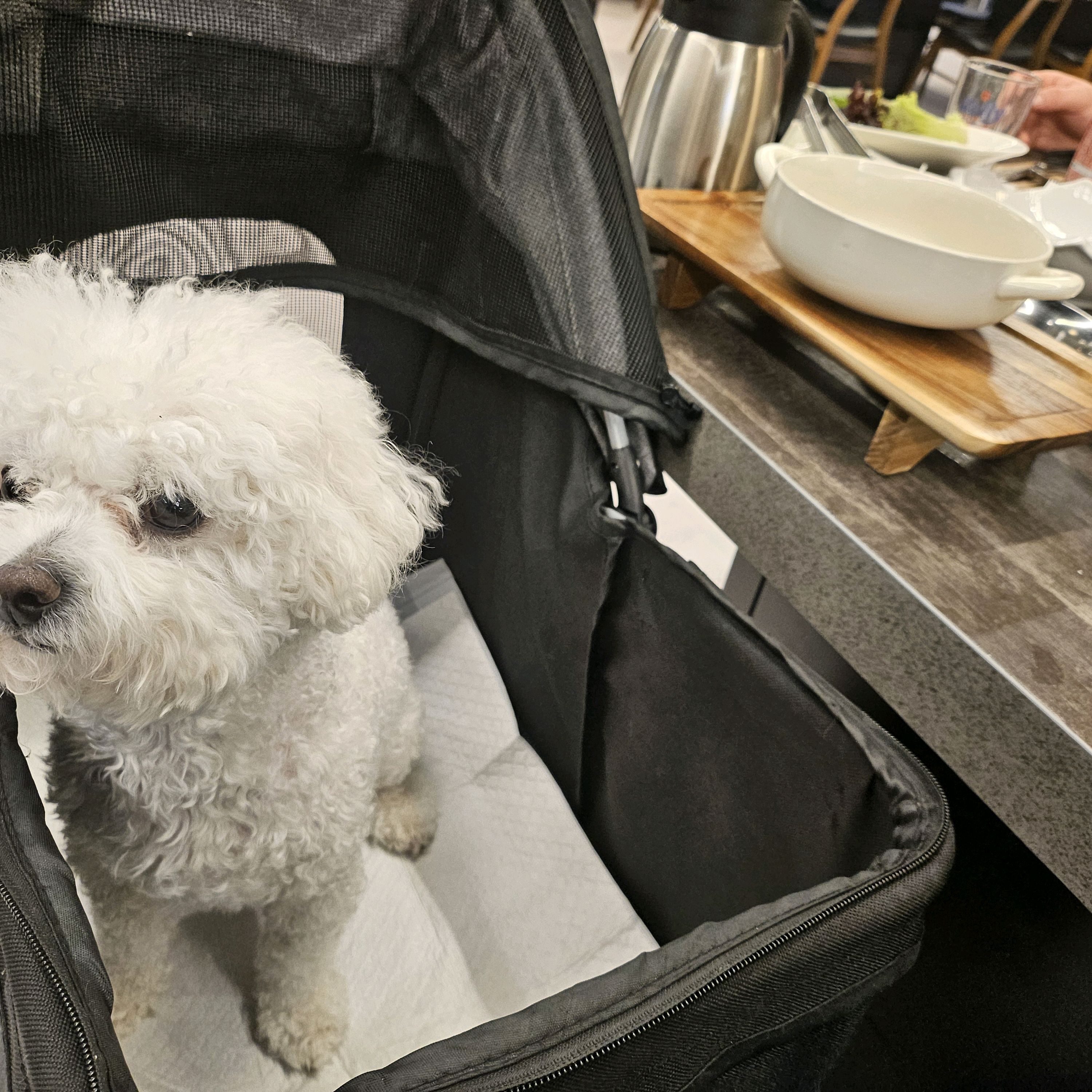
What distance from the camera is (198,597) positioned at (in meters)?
0.58

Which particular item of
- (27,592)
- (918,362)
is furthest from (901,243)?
(27,592)

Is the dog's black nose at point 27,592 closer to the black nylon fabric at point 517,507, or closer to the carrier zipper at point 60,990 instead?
the carrier zipper at point 60,990

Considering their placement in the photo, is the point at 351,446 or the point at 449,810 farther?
the point at 449,810

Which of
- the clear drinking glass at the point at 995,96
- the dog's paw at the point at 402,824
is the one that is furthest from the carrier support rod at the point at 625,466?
the clear drinking glass at the point at 995,96

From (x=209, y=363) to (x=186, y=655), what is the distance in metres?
0.20

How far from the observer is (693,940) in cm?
50

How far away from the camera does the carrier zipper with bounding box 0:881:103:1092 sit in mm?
408

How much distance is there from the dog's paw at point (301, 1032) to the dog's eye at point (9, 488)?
550 mm

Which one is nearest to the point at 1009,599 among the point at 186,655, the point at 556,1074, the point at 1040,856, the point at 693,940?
the point at 1040,856

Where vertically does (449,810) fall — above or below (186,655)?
below

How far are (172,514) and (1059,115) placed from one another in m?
1.88

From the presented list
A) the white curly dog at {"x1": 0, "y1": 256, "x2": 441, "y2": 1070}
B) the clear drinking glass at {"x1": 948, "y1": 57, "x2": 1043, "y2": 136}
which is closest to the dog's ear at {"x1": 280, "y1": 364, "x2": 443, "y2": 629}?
the white curly dog at {"x1": 0, "y1": 256, "x2": 441, "y2": 1070}

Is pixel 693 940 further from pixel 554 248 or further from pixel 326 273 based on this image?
pixel 326 273

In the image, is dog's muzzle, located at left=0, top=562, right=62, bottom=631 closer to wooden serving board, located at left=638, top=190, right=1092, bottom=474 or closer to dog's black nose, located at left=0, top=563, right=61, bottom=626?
dog's black nose, located at left=0, top=563, right=61, bottom=626
